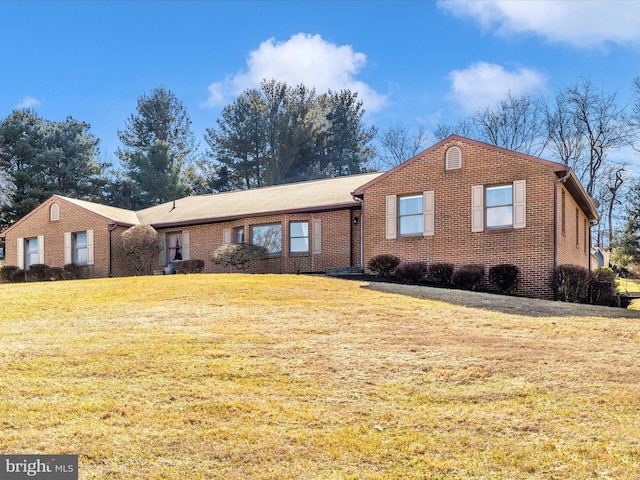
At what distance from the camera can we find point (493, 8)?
778 inches

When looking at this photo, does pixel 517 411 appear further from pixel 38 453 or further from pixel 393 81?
pixel 393 81

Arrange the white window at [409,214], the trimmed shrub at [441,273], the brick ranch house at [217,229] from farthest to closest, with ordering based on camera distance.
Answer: the brick ranch house at [217,229], the white window at [409,214], the trimmed shrub at [441,273]

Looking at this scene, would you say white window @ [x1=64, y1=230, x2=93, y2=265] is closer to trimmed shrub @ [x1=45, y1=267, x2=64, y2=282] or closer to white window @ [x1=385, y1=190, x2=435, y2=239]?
trimmed shrub @ [x1=45, y1=267, x2=64, y2=282]

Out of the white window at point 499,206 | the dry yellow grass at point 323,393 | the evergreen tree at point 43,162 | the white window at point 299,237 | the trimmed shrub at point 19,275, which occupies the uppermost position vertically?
the evergreen tree at point 43,162

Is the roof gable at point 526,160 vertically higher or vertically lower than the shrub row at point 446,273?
higher

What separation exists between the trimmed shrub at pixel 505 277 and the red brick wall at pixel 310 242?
521 centimetres

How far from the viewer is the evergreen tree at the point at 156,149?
43219 millimetres

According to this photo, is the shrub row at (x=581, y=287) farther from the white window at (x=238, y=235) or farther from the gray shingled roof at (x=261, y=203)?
the white window at (x=238, y=235)

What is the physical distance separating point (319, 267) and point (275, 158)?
73.6ft

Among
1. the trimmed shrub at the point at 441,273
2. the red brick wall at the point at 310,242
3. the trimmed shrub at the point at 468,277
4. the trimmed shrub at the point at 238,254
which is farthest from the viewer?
the trimmed shrub at the point at 238,254

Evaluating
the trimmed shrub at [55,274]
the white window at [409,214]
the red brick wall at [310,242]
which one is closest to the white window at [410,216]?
the white window at [409,214]

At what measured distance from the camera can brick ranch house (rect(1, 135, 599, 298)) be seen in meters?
17.8

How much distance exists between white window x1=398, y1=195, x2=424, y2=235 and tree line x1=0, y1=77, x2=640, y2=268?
76.3 ft

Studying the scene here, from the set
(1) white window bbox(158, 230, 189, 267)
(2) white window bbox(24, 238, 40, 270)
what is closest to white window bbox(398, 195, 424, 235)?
(1) white window bbox(158, 230, 189, 267)
